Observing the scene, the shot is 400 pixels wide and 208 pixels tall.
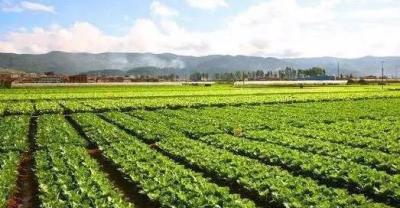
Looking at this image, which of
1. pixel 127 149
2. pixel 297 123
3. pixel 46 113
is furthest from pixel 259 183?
pixel 46 113

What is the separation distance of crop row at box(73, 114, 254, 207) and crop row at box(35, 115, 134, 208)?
1.02 meters

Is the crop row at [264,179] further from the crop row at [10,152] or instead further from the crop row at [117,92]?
the crop row at [117,92]

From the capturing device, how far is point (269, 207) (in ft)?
45.6

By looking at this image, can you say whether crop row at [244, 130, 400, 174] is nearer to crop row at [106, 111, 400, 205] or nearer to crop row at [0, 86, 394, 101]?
crop row at [106, 111, 400, 205]

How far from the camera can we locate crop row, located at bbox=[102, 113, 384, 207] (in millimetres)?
13086

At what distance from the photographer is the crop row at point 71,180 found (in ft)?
44.6

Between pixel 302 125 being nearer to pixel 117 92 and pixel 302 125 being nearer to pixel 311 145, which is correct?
pixel 311 145

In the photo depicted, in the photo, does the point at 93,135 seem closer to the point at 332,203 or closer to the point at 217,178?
the point at 217,178

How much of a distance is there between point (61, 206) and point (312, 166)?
909cm

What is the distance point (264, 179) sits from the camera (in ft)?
51.9

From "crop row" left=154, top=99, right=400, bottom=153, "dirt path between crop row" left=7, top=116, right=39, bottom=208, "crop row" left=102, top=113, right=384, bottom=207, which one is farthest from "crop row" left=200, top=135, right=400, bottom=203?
"dirt path between crop row" left=7, top=116, right=39, bottom=208

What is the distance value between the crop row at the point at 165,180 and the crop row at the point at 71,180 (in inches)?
40.0

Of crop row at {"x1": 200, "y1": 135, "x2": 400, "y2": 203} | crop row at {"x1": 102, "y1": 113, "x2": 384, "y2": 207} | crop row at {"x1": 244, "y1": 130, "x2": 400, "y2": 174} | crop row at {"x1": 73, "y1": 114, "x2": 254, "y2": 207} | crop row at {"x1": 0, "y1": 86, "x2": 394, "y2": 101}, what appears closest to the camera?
crop row at {"x1": 102, "y1": 113, "x2": 384, "y2": 207}

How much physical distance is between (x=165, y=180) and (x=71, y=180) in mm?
3161
